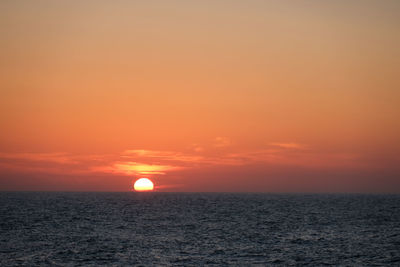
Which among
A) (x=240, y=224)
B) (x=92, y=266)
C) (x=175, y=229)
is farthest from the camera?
(x=240, y=224)

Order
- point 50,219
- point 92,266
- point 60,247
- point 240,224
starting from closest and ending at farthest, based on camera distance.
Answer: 1. point 92,266
2. point 60,247
3. point 240,224
4. point 50,219

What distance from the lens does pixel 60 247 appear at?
56219mm

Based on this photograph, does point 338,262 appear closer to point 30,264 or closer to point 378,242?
point 378,242

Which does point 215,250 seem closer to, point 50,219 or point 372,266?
point 372,266

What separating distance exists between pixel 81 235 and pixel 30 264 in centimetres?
2157

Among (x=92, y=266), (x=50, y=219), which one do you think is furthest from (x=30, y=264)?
(x=50, y=219)

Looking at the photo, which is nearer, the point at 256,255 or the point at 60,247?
the point at 256,255

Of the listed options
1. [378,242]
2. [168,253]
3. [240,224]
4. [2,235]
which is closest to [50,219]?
[2,235]

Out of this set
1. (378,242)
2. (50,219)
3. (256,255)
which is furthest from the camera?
(50,219)

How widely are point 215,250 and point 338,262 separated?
44.3 feet

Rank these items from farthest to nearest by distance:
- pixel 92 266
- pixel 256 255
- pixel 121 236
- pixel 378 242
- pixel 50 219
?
pixel 50 219, pixel 121 236, pixel 378 242, pixel 256 255, pixel 92 266

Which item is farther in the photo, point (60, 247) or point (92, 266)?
point (60, 247)

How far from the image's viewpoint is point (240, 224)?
8531 cm

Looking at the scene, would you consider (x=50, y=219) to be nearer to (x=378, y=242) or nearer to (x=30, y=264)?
(x=30, y=264)
